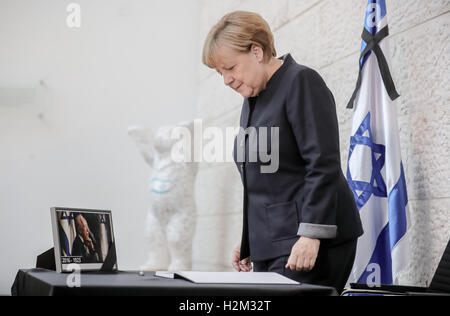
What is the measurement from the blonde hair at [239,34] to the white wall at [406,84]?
838 mm

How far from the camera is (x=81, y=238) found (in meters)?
1.34

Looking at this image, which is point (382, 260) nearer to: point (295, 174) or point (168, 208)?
point (295, 174)

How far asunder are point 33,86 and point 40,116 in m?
0.21

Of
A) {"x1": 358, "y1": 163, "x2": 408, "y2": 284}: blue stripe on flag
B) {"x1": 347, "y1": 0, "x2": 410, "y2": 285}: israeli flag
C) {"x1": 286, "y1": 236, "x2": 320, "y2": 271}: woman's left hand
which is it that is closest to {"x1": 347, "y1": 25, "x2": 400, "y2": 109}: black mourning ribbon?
{"x1": 347, "y1": 0, "x2": 410, "y2": 285}: israeli flag

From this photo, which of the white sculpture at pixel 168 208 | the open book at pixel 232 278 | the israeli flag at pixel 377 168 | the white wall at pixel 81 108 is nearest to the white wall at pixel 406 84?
the israeli flag at pixel 377 168

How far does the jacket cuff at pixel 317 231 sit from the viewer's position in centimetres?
141

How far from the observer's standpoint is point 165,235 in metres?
3.77

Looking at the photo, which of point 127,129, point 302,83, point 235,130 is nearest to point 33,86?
point 127,129

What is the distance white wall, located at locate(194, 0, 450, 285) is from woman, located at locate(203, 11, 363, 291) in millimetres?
725

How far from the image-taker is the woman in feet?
4.75

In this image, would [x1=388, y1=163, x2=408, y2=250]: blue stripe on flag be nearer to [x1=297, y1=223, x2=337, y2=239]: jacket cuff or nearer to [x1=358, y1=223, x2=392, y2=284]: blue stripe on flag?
[x1=358, y1=223, x2=392, y2=284]: blue stripe on flag

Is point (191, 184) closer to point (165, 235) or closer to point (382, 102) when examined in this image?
point (165, 235)

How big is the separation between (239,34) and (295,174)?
424 millimetres

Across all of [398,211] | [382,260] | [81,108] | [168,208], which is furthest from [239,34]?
[81,108]
